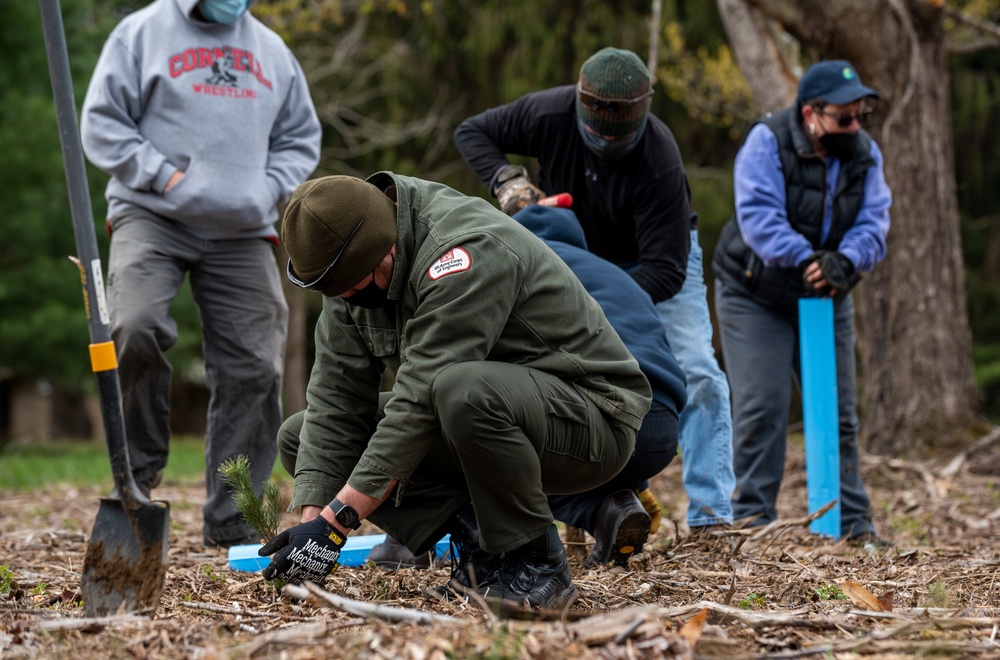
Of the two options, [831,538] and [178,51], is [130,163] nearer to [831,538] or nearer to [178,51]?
[178,51]

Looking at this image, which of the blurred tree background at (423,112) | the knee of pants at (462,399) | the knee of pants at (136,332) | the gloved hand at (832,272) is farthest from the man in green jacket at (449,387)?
the blurred tree background at (423,112)

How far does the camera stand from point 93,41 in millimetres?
16844

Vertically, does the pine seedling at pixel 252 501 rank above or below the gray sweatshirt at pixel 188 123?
below

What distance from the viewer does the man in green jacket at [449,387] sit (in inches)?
121

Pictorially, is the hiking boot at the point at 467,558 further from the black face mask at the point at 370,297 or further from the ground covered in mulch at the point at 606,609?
the black face mask at the point at 370,297

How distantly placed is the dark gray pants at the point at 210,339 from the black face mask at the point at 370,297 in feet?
5.29

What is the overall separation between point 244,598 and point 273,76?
2605mm

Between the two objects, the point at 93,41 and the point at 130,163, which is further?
the point at 93,41

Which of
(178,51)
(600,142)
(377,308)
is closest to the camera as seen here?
(377,308)

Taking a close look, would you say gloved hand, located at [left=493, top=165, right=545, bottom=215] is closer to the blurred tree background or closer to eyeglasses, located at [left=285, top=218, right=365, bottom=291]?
eyeglasses, located at [left=285, top=218, right=365, bottom=291]

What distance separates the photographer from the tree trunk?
775 centimetres

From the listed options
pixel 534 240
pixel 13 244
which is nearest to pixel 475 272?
pixel 534 240

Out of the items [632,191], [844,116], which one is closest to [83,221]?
[632,191]

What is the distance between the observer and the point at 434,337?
122 inches
